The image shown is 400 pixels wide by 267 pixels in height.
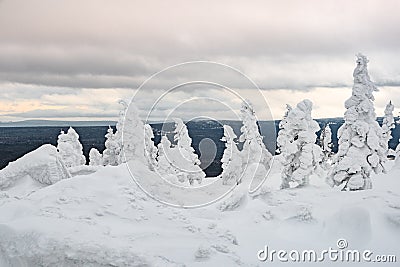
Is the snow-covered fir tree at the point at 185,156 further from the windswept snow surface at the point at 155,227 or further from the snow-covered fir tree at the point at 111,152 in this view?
the windswept snow surface at the point at 155,227

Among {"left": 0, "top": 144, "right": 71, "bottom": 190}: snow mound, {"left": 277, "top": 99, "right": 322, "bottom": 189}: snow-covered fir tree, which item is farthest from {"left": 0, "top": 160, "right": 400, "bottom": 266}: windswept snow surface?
{"left": 277, "top": 99, "right": 322, "bottom": 189}: snow-covered fir tree

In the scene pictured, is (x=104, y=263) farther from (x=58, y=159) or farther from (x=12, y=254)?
(x=58, y=159)

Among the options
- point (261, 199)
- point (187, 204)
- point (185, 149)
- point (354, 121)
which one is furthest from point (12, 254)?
point (185, 149)

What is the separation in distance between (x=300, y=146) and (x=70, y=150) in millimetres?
28476

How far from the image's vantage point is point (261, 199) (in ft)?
80.5

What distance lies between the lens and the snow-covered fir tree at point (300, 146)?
3216 centimetres

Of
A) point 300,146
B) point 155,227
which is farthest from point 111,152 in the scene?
point 155,227

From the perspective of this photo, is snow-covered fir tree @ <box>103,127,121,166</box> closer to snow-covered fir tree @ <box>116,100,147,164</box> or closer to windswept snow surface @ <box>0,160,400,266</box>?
snow-covered fir tree @ <box>116,100,147,164</box>

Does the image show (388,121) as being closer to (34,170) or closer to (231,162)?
(231,162)

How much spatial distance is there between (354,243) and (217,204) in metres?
8.44

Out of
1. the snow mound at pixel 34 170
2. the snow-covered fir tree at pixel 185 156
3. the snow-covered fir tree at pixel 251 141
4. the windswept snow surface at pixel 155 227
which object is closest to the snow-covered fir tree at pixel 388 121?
the snow-covered fir tree at pixel 251 141

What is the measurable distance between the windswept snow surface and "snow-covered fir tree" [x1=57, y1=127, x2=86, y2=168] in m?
28.9

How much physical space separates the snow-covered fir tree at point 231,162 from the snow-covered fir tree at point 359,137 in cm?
1322

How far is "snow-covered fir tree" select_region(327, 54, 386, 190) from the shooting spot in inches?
1165
